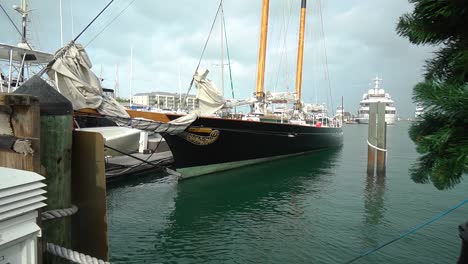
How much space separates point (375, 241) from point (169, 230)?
4.70 m

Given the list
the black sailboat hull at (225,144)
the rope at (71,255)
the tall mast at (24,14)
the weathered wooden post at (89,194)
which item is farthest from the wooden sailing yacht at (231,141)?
the tall mast at (24,14)

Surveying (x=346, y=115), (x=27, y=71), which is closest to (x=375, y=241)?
(x=27, y=71)

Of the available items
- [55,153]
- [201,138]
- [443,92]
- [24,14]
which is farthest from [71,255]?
[24,14]

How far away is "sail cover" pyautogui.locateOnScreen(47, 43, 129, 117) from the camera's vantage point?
6.95m

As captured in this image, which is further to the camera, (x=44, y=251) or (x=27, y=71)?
(x=27, y=71)

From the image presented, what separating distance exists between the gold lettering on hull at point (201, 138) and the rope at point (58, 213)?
1001 centimetres

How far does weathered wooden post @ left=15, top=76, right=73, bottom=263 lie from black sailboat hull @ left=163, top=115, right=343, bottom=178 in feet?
32.2

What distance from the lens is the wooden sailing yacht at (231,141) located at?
13.1m

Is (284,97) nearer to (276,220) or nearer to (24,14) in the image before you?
(276,220)

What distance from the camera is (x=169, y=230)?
7.59 metres

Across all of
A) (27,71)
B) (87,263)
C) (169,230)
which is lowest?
(169,230)

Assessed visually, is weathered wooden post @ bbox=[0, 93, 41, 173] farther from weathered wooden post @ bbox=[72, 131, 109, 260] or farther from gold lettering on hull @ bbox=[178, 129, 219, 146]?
gold lettering on hull @ bbox=[178, 129, 219, 146]

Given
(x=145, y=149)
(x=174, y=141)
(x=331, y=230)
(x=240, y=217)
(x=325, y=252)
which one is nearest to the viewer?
(x=325, y=252)

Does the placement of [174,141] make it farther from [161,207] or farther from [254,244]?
[254,244]
